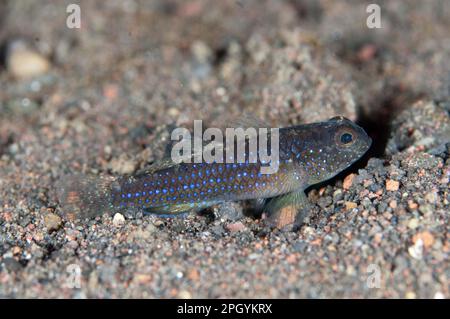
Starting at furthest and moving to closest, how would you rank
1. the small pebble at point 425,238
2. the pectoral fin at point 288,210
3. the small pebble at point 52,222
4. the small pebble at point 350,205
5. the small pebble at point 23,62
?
the small pebble at point 23,62 < the small pebble at point 52,222 < the pectoral fin at point 288,210 < the small pebble at point 350,205 < the small pebble at point 425,238

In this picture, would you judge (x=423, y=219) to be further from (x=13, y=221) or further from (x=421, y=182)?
(x=13, y=221)

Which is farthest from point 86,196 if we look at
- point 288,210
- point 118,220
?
point 288,210

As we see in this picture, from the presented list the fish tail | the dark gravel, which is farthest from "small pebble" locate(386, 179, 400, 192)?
the fish tail

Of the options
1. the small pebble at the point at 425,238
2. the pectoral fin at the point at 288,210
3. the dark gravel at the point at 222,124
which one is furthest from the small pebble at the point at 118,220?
the small pebble at the point at 425,238

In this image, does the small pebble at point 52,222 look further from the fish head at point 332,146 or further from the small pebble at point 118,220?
the fish head at point 332,146

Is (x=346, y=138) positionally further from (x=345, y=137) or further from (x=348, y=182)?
(x=348, y=182)
